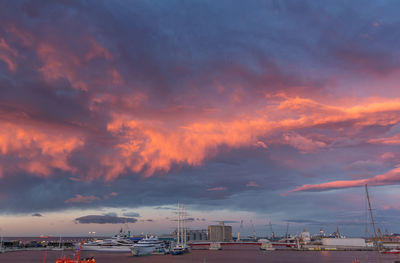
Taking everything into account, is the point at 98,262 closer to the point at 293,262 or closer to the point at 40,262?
the point at 40,262

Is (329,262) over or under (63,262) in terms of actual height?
under

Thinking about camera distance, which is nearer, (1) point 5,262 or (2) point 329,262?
(1) point 5,262

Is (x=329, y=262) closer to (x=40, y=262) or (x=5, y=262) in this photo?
(x=40, y=262)

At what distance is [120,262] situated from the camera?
155 metres

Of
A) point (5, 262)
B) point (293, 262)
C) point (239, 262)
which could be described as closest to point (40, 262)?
point (5, 262)

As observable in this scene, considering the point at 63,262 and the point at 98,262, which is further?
the point at 98,262

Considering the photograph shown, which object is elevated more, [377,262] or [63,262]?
[63,262]

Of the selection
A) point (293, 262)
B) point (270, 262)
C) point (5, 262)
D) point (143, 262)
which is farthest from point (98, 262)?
point (293, 262)

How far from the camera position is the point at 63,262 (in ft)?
291

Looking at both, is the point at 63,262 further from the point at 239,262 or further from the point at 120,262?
the point at 239,262

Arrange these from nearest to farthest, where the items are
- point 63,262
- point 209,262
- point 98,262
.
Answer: point 63,262
point 98,262
point 209,262

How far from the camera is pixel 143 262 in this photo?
6083 inches

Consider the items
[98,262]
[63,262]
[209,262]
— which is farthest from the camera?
[209,262]

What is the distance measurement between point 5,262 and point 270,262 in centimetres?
13300
